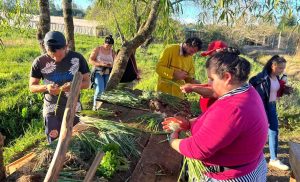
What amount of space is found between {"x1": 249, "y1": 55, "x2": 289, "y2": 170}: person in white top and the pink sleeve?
2.93 m

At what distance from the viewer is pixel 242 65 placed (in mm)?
1990

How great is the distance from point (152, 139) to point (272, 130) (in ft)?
7.43

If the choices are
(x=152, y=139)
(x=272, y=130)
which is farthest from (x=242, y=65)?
(x=272, y=130)

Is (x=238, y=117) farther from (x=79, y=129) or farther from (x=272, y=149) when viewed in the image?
(x=272, y=149)

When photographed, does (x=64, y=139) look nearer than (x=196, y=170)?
Yes

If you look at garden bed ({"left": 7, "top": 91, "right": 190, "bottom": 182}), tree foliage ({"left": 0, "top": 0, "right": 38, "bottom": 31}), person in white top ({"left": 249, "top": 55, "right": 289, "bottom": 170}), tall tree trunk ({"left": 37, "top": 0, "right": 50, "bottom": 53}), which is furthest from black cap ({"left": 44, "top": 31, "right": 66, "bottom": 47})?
person in white top ({"left": 249, "top": 55, "right": 289, "bottom": 170})

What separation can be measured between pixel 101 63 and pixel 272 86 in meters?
2.93

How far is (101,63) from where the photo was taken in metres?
6.04

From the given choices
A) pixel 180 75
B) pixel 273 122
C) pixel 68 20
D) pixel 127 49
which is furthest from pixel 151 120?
pixel 68 20

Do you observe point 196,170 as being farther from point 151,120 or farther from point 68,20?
point 68,20

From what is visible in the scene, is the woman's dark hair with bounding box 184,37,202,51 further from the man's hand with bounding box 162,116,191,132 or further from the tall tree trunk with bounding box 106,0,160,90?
the man's hand with bounding box 162,116,191,132

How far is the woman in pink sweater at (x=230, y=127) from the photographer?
1.89 meters

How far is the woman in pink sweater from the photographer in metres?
1.89

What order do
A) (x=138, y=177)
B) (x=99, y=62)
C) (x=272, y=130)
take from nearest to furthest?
(x=138, y=177) < (x=272, y=130) < (x=99, y=62)
